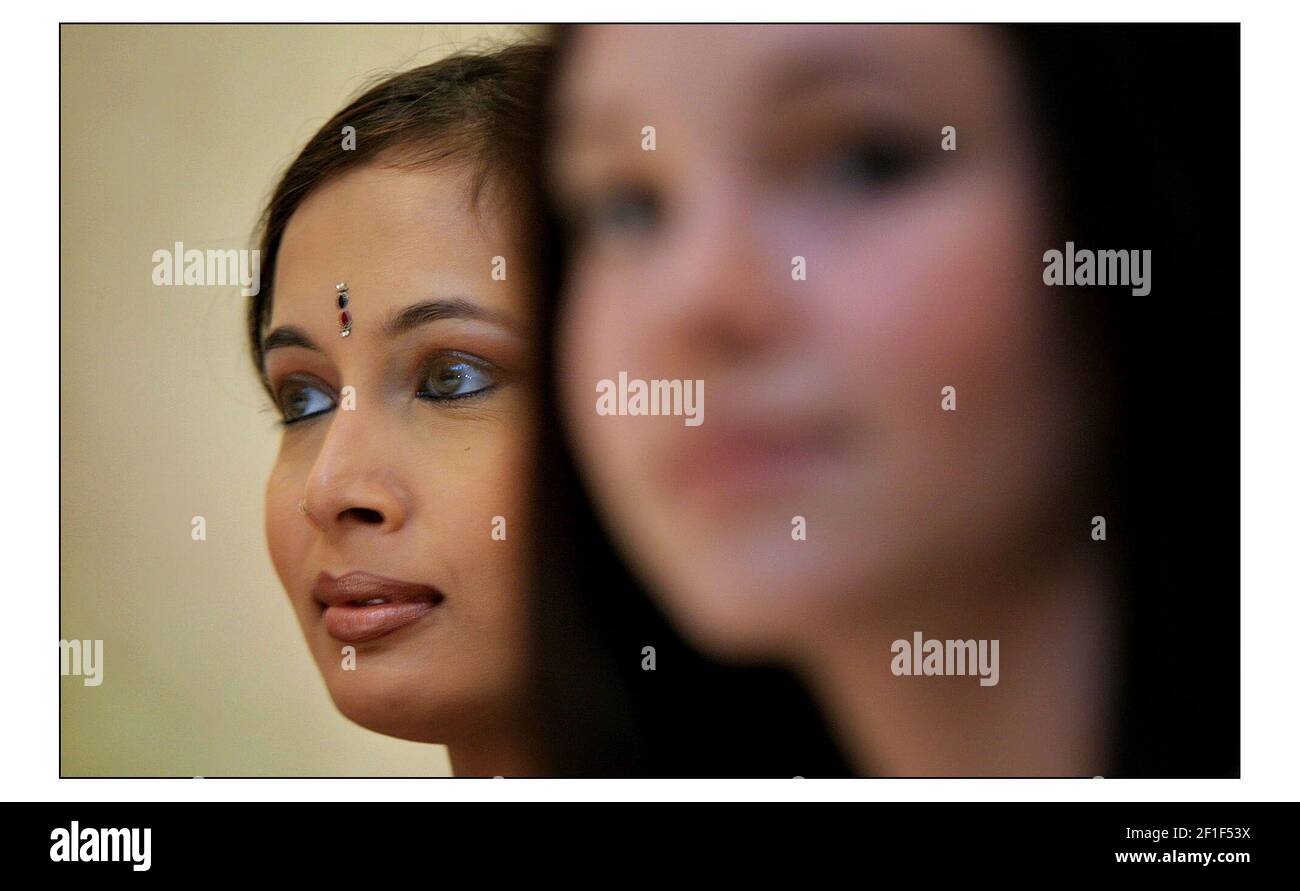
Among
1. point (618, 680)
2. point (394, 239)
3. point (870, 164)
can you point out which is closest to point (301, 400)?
point (394, 239)

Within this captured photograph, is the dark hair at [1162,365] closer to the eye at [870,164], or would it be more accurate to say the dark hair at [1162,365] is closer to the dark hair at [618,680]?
the dark hair at [618,680]

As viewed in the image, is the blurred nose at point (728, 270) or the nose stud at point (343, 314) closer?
the blurred nose at point (728, 270)

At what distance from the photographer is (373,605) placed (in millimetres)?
1551

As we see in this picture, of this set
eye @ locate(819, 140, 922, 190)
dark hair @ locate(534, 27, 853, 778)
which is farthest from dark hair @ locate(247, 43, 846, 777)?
eye @ locate(819, 140, 922, 190)

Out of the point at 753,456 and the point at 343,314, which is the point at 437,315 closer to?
the point at 343,314

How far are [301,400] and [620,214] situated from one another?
0.50 m

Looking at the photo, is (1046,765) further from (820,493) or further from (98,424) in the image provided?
(98,424)

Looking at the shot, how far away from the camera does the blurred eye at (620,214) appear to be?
58.0 inches

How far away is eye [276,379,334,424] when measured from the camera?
1568 millimetres

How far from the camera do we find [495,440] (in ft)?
5.00

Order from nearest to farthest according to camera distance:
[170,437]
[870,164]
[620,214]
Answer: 1. [870,164]
2. [620,214]
3. [170,437]

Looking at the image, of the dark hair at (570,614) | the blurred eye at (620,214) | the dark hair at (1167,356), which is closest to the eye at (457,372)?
the dark hair at (570,614)

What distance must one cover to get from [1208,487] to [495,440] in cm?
94

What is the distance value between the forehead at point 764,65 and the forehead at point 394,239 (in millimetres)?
191
